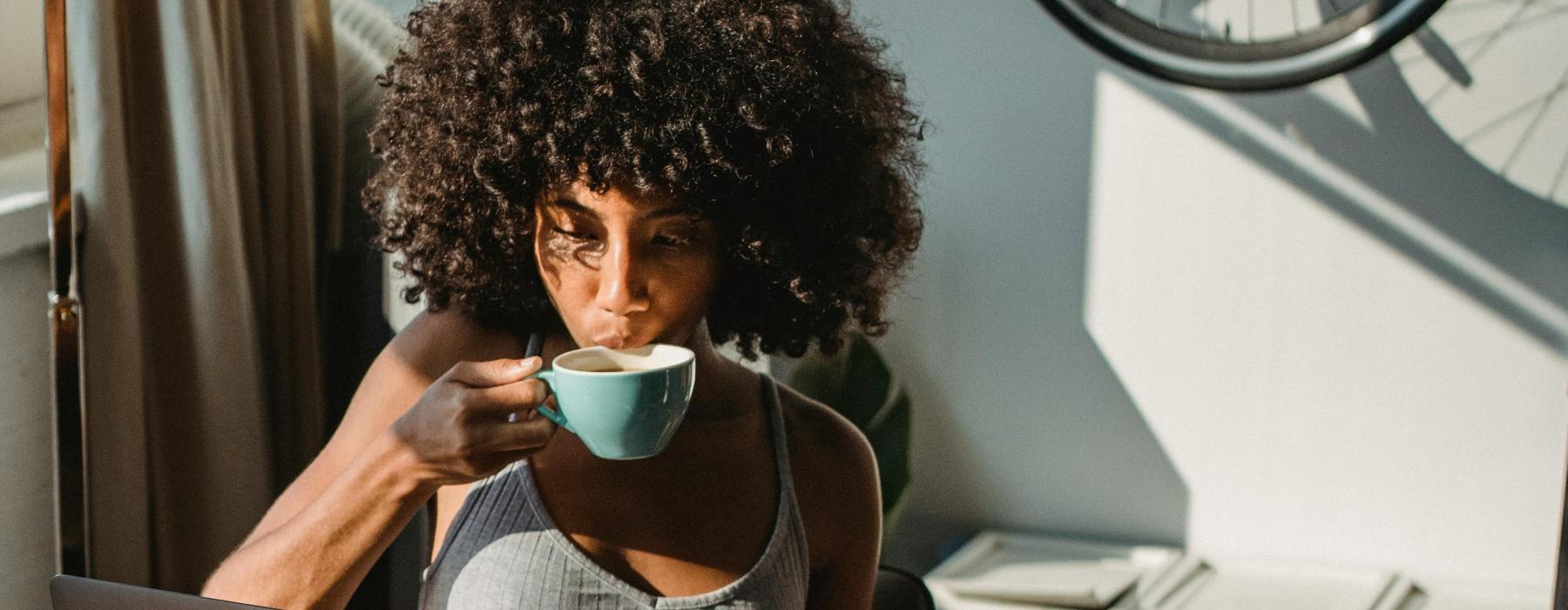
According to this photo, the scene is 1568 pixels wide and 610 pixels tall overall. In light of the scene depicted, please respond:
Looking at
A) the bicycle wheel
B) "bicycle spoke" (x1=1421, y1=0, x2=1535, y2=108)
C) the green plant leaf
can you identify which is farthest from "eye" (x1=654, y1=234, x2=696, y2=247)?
"bicycle spoke" (x1=1421, y1=0, x2=1535, y2=108)

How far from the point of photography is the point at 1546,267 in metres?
1.11

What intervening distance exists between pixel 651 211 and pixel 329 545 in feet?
0.93

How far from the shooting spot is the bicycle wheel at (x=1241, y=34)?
3.81 ft

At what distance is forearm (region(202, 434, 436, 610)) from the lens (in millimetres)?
688

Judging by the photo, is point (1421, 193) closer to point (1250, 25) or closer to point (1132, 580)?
point (1250, 25)

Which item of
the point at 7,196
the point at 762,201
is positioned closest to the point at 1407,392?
the point at 762,201

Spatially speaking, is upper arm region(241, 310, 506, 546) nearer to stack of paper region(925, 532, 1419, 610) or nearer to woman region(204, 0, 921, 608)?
woman region(204, 0, 921, 608)

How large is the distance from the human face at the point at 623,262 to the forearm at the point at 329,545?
0.14 metres

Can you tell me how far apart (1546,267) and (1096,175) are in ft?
1.41

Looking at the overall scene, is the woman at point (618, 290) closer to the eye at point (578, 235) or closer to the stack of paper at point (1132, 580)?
the eye at point (578, 235)

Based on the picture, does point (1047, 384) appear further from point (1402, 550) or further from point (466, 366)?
point (466, 366)

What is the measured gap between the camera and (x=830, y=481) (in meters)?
0.87

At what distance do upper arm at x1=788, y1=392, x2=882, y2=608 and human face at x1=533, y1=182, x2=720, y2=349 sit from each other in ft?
0.58

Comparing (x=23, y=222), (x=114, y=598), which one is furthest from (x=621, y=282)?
(x=23, y=222)
